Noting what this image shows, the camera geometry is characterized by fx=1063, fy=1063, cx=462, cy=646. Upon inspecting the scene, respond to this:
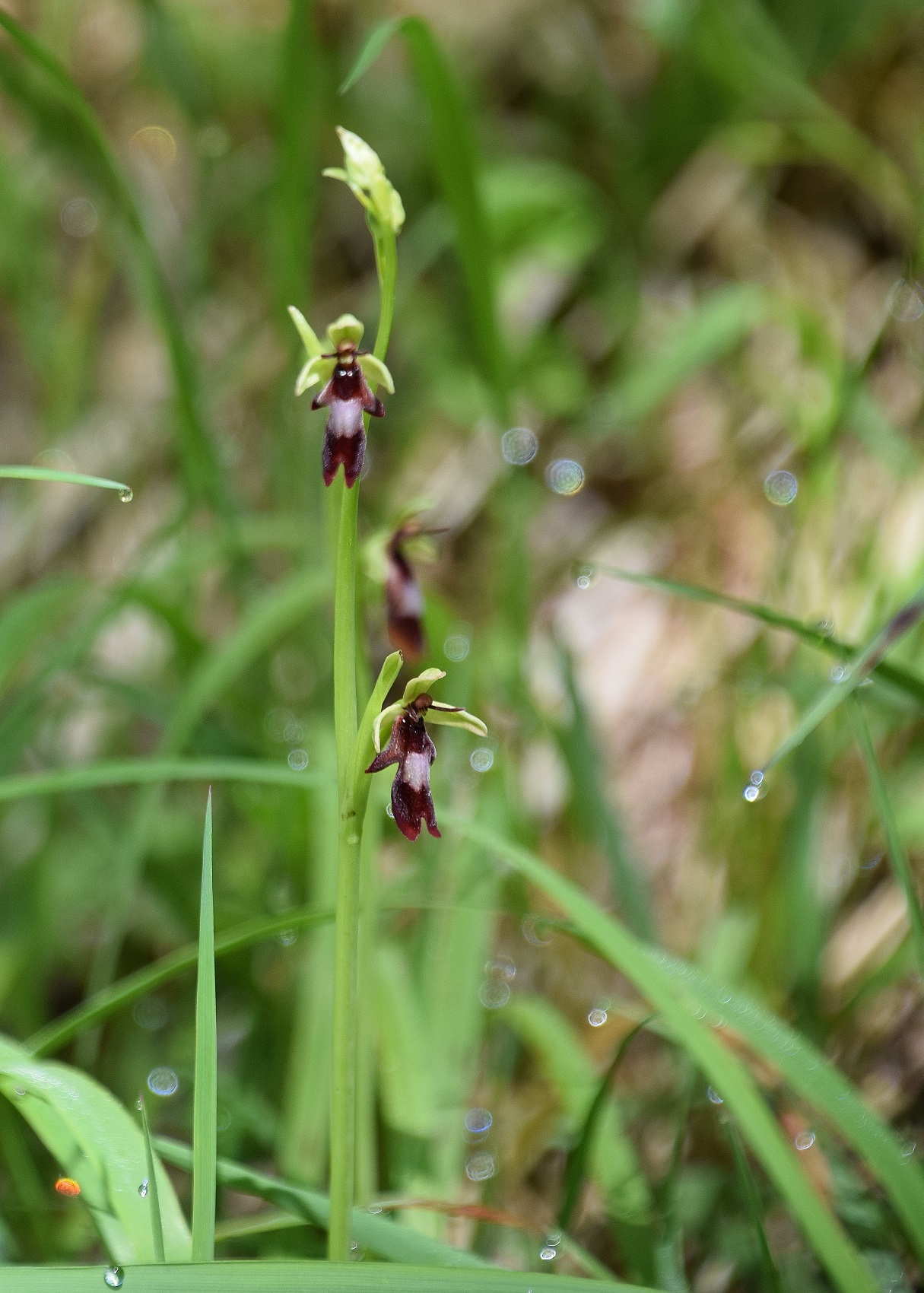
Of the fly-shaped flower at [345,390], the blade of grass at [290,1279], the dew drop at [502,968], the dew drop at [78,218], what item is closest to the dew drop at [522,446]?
the dew drop at [502,968]

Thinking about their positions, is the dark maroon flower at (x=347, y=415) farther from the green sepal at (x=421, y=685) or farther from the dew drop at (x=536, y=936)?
the dew drop at (x=536, y=936)

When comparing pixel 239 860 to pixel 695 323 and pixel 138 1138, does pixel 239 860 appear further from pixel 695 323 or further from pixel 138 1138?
pixel 695 323

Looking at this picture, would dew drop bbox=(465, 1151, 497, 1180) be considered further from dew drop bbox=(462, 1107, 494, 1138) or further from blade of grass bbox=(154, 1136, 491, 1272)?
blade of grass bbox=(154, 1136, 491, 1272)

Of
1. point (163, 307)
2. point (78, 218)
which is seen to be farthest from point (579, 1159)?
point (78, 218)

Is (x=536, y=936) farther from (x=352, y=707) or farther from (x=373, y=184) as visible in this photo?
(x=373, y=184)

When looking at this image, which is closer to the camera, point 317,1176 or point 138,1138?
point 138,1138

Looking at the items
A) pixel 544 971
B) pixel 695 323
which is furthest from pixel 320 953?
pixel 695 323
